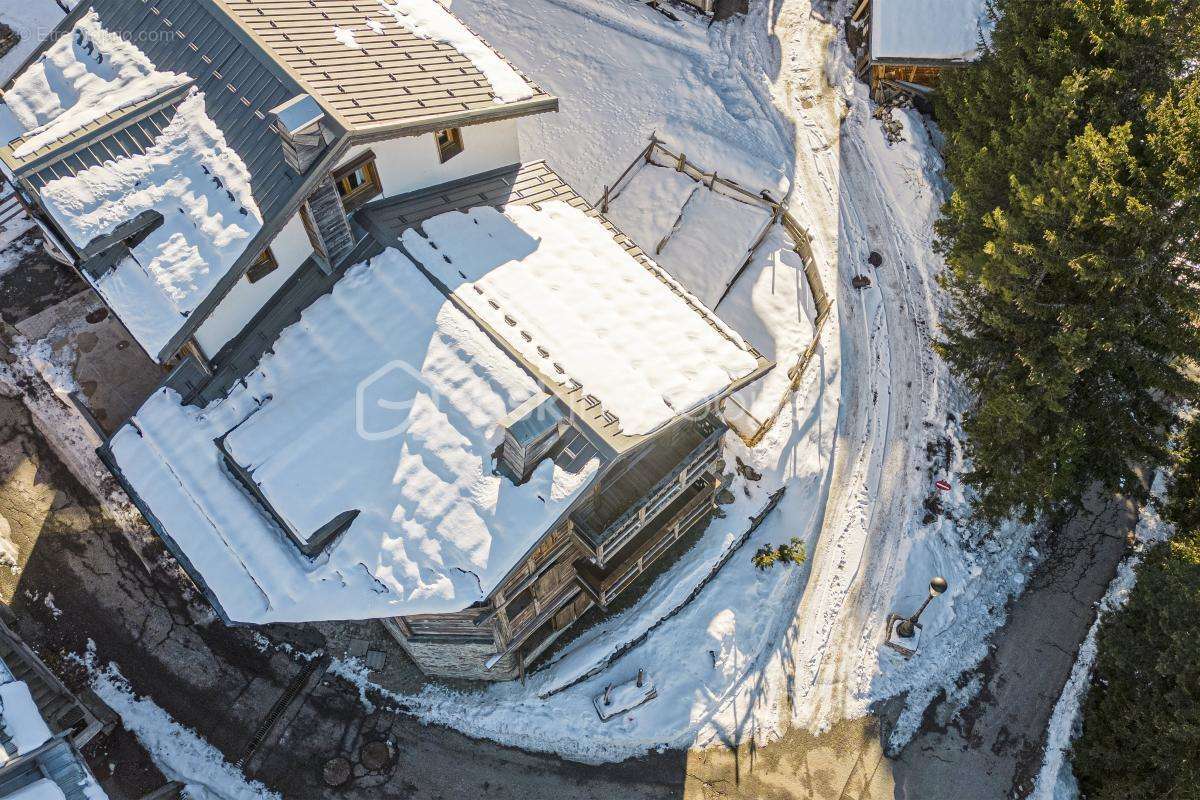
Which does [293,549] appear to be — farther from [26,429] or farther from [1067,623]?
[1067,623]

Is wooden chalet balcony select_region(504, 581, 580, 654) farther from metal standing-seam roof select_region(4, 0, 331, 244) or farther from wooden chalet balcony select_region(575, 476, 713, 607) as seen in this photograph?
metal standing-seam roof select_region(4, 0, 331, 244)

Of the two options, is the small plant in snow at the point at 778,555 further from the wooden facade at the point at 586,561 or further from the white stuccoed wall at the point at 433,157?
the white stuccoed wall at the point at 433,157

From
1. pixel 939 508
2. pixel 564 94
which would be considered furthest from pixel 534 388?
pixel 564 94

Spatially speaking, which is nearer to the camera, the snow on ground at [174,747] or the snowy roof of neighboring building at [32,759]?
the snowy roof of neighboring building at [32,759]

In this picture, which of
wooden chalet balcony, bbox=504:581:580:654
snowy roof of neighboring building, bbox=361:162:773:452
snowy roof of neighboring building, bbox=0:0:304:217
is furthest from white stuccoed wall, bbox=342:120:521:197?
wooden chalet balcony, bbox=504:581:580:654

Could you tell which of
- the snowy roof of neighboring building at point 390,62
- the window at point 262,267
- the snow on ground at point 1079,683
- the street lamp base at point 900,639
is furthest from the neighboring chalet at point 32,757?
the snow on ground at point 1079,683
